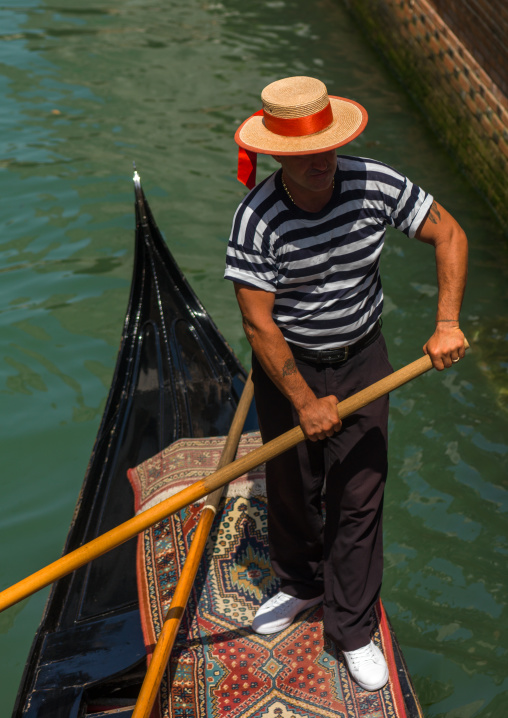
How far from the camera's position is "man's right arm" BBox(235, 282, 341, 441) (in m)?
2.06

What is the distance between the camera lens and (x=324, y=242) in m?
2.04

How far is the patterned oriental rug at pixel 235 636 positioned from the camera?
2.37 metres

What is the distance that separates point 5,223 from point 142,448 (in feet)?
10.6

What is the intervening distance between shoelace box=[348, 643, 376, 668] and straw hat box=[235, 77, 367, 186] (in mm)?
1498

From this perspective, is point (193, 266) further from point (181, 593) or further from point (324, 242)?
point (324, 242)

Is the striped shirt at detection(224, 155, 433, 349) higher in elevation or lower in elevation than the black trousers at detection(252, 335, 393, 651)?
higher

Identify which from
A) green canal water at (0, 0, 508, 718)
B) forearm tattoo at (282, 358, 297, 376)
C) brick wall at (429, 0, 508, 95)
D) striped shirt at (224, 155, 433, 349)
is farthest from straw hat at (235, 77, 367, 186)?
brick wall at (429, 0, 508, 95)

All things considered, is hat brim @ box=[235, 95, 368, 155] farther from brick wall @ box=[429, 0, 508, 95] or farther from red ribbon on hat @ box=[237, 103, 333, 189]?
brick wall @ box=[429, 0, 508, 95]

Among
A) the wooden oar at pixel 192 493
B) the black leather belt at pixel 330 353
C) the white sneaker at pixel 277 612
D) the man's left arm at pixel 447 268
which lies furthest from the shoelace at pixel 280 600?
the man's left arm at pixel 447 268

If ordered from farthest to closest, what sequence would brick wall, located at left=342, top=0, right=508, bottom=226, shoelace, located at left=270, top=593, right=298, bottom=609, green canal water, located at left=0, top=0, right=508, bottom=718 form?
brick wall, located at left=342, top=0, right=508, bottom=226, green canal water, located at left=0, top=0, right=508, bottom=718, shoelace, located at left=270, top=593, right=298, bottom=609

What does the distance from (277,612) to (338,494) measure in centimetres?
53

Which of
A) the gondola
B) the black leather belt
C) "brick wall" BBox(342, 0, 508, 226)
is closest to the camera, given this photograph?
the black leather belt

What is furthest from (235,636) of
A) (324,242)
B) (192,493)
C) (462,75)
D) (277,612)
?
(462,75)

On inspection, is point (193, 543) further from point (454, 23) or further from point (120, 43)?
point (120, 43)
